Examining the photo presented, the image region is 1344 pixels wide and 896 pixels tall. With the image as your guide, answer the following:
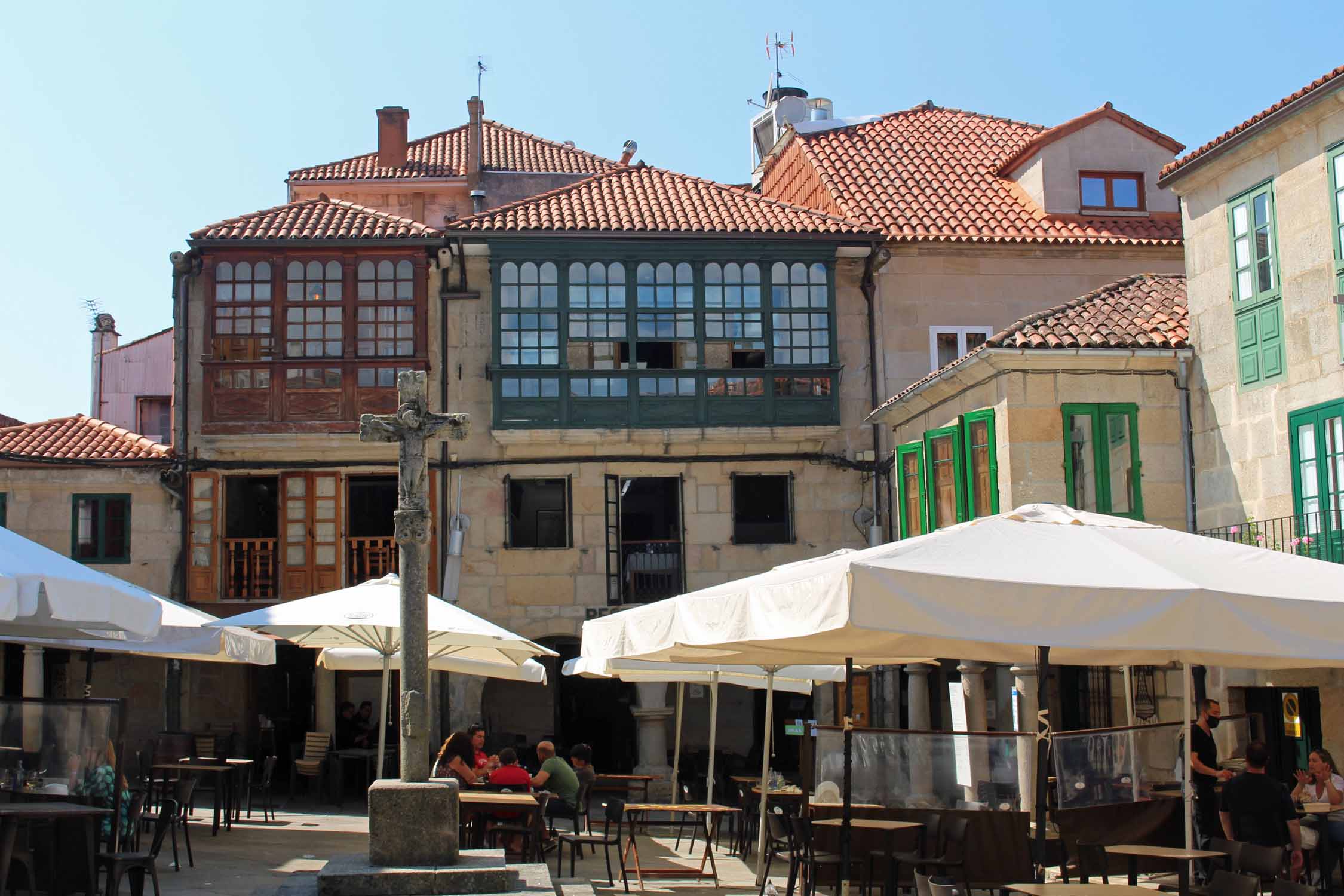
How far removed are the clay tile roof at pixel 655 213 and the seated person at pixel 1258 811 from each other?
1404cm

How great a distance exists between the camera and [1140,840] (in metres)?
8.84

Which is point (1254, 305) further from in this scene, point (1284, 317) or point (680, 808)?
point (680, 808)

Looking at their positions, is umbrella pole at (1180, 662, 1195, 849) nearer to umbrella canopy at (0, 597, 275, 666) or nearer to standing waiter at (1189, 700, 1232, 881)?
standing waiter at (1189, 700, 1232, 881)

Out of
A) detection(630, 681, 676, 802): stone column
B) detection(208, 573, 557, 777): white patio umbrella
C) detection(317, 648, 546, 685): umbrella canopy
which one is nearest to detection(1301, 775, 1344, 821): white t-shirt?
detection(208, 573, 557, 777): white patio umbrella

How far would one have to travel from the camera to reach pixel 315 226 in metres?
22.1

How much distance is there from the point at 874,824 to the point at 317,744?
13373 millimetres

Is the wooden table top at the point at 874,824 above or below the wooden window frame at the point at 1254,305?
below

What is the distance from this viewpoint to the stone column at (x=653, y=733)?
21.2m

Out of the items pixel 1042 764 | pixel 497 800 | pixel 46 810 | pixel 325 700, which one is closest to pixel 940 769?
pixel 1042 764

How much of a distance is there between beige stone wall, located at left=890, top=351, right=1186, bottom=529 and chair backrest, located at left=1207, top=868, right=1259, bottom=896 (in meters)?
10.0

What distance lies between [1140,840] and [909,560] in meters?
2.81

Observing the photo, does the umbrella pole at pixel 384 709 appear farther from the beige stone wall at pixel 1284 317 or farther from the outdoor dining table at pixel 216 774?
the beige stone wall at pixel 1284 317

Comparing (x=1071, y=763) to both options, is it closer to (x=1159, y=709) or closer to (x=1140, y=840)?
(x=1140, y=840)

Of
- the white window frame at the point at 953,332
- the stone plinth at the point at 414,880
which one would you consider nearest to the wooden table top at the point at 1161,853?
the stone plinth at the point at 414,880
